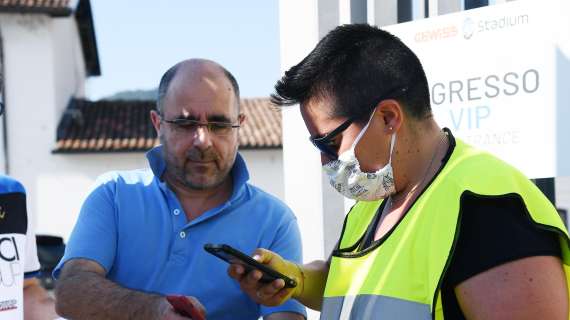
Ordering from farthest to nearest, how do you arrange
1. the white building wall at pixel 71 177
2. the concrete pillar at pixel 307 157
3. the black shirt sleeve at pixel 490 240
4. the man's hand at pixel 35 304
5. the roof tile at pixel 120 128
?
the roof tile at pixel 120 128 < the white building wall at pixel 71 177 < the concrete pillar at pixel 307 157 < the man's hand at pixel 35 304 < the black shirt sleeve at pixel 490 240

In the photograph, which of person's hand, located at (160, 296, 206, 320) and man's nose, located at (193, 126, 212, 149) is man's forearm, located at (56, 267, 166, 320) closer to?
person's hand, located at (160, 296, 206, 320)

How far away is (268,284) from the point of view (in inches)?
82.1

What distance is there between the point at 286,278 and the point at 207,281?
447 millimetres

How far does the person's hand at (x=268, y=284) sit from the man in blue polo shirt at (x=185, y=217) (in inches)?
12.4

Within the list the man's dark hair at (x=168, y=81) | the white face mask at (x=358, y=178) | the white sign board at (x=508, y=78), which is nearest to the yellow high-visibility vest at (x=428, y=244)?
the white face mask at (x=358, y=178)

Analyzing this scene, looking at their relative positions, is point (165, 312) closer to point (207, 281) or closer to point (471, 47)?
point (207, 281)

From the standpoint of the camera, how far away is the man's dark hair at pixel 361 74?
1816 mm

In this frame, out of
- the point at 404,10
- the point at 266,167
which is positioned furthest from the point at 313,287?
the point at 266,167

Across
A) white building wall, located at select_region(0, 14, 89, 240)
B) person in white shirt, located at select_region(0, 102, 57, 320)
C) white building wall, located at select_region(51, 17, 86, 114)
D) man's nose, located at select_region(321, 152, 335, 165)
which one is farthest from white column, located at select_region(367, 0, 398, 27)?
white building wall, located at select_region(51, 17, 86, 114)

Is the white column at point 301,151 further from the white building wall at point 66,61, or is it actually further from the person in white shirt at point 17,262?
the white building wall at point 66,61

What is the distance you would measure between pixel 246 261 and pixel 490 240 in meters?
0.67

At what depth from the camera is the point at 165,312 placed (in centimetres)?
213

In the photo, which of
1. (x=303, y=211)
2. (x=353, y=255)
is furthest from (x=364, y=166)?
(x=303, y=211)

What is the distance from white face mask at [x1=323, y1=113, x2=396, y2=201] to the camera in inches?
73.3
